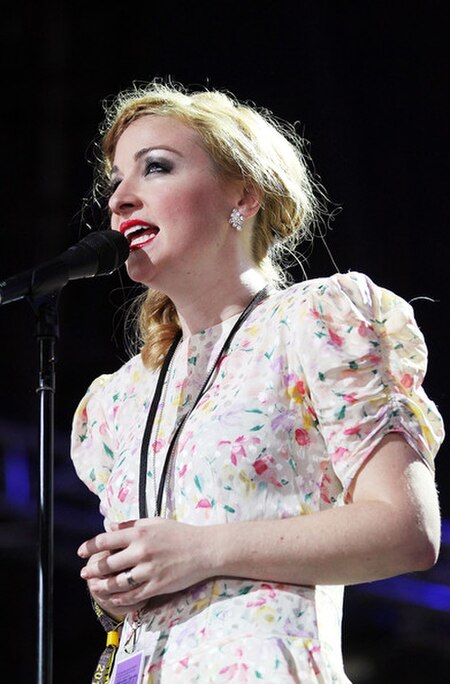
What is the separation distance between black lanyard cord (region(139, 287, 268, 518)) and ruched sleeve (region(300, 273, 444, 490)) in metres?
0.20

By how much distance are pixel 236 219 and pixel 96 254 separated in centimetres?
42

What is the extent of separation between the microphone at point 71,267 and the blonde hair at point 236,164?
36cm

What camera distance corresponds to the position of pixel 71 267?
63.2 inches

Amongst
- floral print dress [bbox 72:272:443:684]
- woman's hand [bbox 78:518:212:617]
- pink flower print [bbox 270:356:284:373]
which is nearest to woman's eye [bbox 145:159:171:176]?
floral print dress [bbox 72:272:443:684]

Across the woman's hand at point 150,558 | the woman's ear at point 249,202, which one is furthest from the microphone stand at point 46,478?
the woman's ear at point 249,202

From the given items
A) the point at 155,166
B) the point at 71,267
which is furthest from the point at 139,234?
the point at 71,267

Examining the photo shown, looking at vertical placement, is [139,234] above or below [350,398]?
above

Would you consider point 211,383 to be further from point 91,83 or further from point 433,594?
point 91,83

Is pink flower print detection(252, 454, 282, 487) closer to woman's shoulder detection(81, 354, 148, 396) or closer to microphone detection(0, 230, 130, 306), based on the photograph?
microphone detection(0, 230, 130, 306)

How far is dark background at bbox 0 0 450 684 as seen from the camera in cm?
260

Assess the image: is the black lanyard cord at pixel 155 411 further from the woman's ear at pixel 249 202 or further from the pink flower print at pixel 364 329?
the pink flower print at pixel 364 329

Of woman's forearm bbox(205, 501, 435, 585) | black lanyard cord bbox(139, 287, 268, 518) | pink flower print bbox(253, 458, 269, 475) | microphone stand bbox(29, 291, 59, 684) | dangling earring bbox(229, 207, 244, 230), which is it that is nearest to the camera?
microphone stand bbox(29, 291, 59, 684)

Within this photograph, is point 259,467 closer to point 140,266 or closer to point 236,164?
point 140,266

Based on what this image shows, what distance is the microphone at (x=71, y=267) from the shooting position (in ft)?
5.03
